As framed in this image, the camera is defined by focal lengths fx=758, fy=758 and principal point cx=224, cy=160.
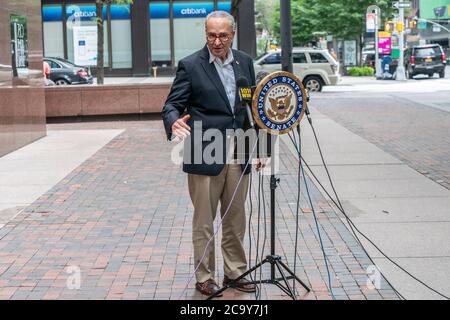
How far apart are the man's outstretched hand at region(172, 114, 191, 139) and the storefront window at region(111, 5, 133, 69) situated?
34795 millimetres

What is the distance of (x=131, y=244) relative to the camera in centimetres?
694

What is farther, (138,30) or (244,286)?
(138,30)

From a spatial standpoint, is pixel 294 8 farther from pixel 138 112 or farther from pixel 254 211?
pixel 254 211

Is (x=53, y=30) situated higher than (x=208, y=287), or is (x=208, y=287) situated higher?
(x=53, y=30)

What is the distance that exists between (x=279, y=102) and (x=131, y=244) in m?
2.59

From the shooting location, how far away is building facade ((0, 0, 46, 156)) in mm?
12617

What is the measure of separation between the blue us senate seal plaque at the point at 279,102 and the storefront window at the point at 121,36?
34787 mm

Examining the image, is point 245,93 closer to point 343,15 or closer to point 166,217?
point 166,217

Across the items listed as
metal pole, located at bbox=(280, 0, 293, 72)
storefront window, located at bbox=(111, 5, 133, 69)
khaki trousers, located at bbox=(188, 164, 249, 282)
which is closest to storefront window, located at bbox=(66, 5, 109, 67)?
storefront window, located at bbox=(111, 5, 133, 69)

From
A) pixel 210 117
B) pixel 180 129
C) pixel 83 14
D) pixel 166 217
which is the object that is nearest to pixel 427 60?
pixel 83 14

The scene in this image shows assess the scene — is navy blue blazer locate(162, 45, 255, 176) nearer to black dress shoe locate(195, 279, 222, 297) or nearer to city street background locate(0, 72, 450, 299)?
black dress shoe locate(195, 279, 222, 297)

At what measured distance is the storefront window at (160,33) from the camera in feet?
128

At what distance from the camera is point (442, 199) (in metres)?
8.71

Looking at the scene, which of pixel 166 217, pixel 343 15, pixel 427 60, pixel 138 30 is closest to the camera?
pixel 166 217
